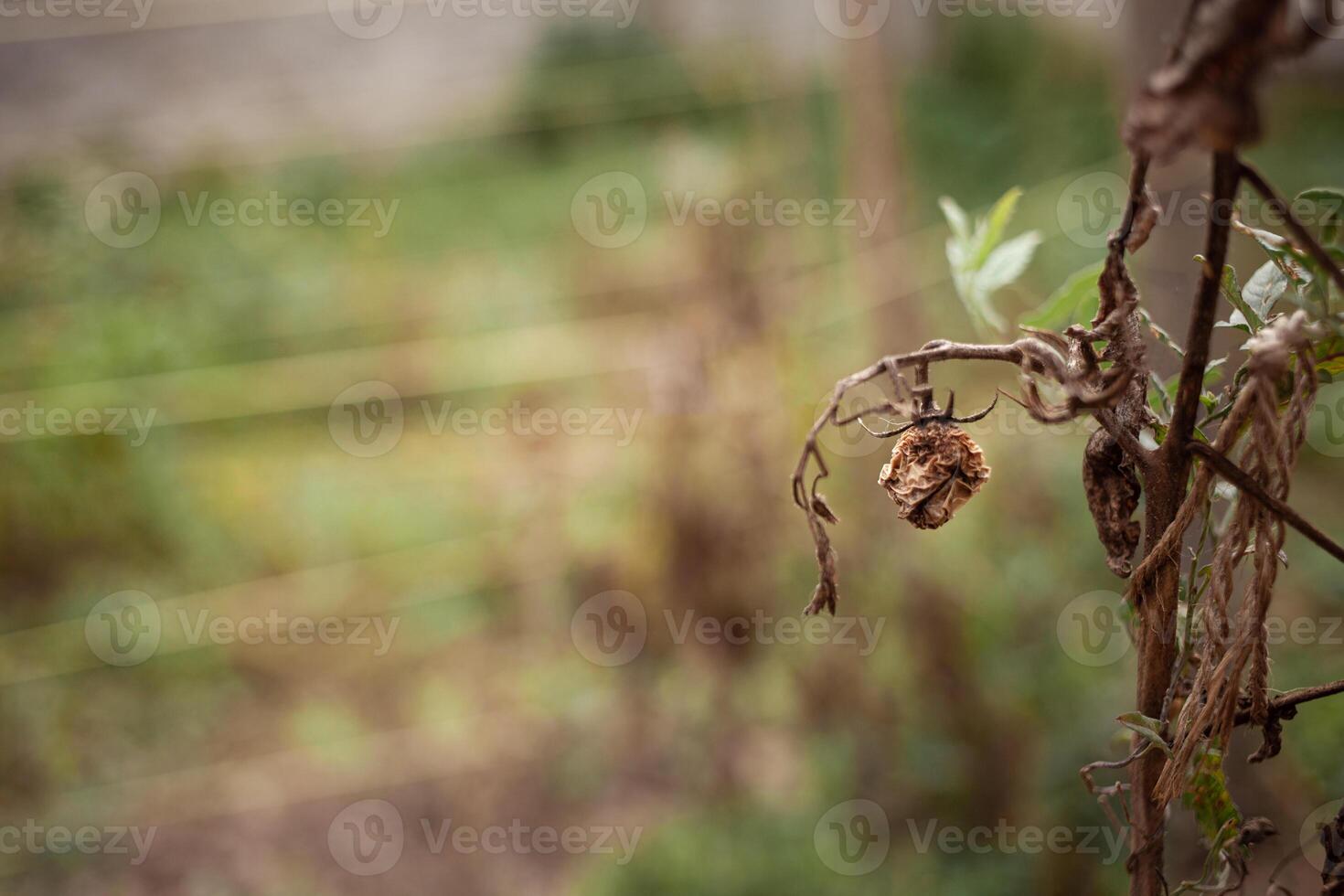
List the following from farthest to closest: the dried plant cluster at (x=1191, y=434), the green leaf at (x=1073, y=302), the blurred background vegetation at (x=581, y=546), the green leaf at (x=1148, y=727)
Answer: the blurred background vegetation at (x=581, y=546) → the green leaf at (x=1073, y=302) → the green leaf at (x=1148, y=727) → the dried plant cluster at (x=1191, y=434)

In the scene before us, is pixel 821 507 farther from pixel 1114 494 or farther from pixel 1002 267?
pixel 1002 267

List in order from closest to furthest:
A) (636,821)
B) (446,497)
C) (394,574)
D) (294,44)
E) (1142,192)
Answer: (1142,192), (636,821), (394,574), (446,497), (294,44)

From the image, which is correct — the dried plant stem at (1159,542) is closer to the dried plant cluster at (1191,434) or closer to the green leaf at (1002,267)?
the dried plant cluster at (1191,434)

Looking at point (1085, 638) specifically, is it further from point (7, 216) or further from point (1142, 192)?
point (7, 216)

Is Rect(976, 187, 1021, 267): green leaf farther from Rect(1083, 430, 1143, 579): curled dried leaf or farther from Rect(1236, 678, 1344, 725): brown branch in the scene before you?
Rect(1236, 678, 1344, 725): brown branch

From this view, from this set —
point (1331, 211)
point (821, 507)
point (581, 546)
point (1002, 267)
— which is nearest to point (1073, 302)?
point (1002, 267)

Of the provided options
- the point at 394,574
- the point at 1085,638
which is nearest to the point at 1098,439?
the point at 1085,638

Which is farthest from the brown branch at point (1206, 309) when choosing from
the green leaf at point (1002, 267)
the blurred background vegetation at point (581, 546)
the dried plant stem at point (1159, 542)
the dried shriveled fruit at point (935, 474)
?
the blurred background vegetation at point (581, 546)
